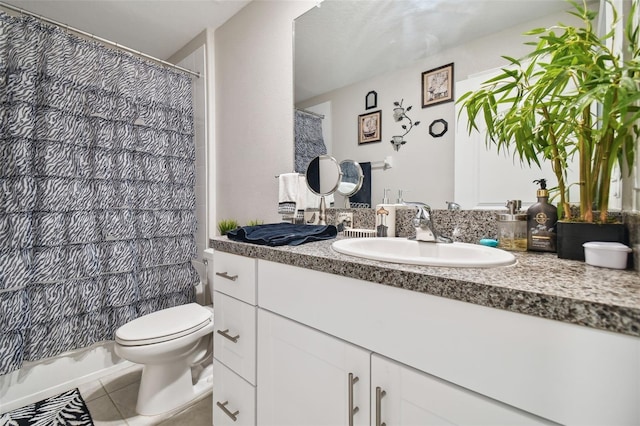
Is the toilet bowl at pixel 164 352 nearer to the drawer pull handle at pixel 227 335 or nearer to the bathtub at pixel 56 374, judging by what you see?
the bathtub at pixel 56 374

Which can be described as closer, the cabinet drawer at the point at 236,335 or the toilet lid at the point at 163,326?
the cabinet drawer at the point at 236,335

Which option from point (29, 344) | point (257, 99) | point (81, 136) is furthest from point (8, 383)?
point (257, 99)

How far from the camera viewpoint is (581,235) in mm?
695

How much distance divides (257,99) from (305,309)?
1475 millimetres

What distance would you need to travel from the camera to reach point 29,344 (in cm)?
145

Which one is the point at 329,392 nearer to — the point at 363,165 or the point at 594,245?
the point at 594,245

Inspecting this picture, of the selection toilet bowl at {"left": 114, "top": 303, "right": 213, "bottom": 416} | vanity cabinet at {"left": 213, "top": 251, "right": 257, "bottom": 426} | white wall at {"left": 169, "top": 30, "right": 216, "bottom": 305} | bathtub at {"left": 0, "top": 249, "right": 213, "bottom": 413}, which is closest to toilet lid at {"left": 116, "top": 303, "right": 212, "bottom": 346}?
toilet bowl at {"left": 114, "top": 303, "right": 213, "bottom": 416}

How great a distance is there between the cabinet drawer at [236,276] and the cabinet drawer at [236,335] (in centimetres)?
3

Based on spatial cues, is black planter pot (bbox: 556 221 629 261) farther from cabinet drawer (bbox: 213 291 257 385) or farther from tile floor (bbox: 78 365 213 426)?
tile floor (bbox: 78 365 213 426)

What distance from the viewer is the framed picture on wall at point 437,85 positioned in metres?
1.07

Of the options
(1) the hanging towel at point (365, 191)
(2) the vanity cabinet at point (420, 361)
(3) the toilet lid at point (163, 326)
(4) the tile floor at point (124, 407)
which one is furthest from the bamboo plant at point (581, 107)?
(4) the tile floor at point (124, 407)

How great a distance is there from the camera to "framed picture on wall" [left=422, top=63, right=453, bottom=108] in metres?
1.07

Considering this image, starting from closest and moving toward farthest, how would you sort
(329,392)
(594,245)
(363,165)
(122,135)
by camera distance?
1. (594,245)
2. (329,392)
3. (363,165)
4. (122,135)

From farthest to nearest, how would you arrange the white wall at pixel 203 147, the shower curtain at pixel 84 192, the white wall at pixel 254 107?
the white wall at pixel 203 147
the white wall at pixel 254 107
the shower curtain at pixel 84 192
